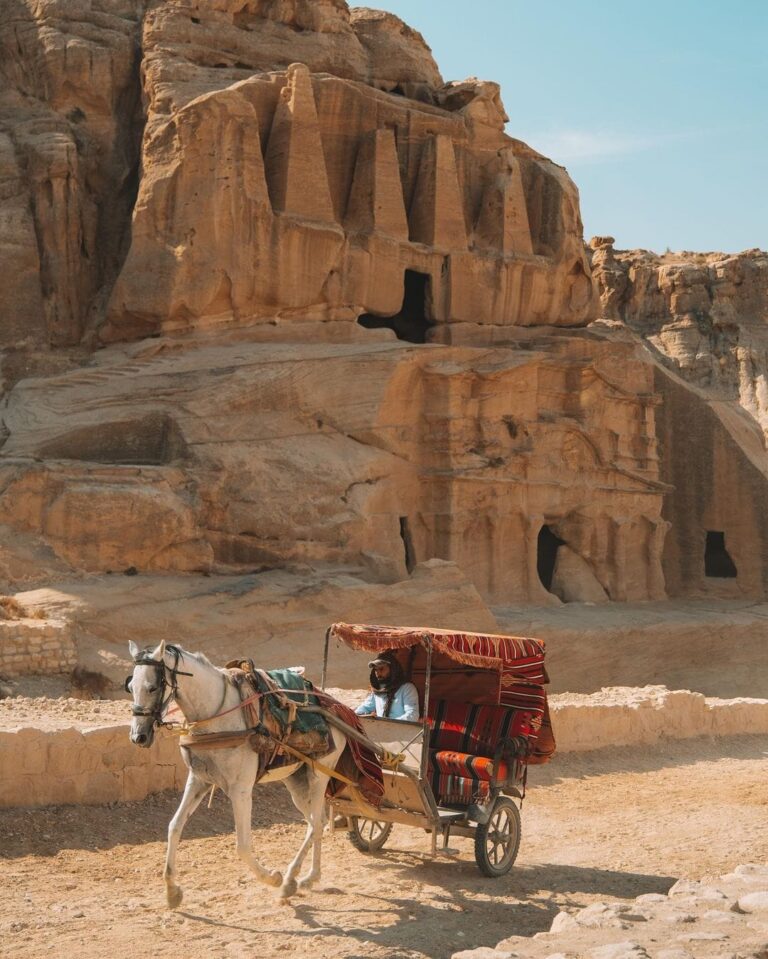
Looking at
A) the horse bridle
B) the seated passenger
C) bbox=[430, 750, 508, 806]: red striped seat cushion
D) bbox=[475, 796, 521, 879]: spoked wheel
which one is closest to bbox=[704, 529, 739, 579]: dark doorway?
the seated passenger

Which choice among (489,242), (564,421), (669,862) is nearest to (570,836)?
(669,862)

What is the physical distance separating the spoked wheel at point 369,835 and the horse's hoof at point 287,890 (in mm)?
1547

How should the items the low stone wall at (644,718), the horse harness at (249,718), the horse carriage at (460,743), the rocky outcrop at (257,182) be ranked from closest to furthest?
the horse harness at (249,718)
the horse carriage at (460,743)
the low stone wall at (644,718)
the rocky outcrop at (257,182)

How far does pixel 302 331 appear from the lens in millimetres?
27016

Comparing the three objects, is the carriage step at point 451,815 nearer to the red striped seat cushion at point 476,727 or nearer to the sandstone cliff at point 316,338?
the red striped seat cushion at point 476,727

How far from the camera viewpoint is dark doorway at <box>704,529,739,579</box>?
33.5 meters

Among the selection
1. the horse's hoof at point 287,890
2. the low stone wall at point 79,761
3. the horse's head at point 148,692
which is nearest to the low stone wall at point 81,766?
the low stone wall at point 79,761

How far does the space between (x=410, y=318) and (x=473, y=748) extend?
848 inches

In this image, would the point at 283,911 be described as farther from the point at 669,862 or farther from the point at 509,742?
→ the point at 669,862

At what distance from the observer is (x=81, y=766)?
10633 millimetres

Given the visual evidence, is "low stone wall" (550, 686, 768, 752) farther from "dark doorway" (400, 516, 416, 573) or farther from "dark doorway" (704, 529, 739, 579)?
"dark doorway" (704, 529, 739, 579)

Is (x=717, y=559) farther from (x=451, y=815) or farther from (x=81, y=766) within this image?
(x=81, y=766)

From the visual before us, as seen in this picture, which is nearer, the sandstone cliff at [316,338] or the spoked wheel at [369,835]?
the spoked wheel at [369,835]

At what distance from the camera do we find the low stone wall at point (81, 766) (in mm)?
10203
